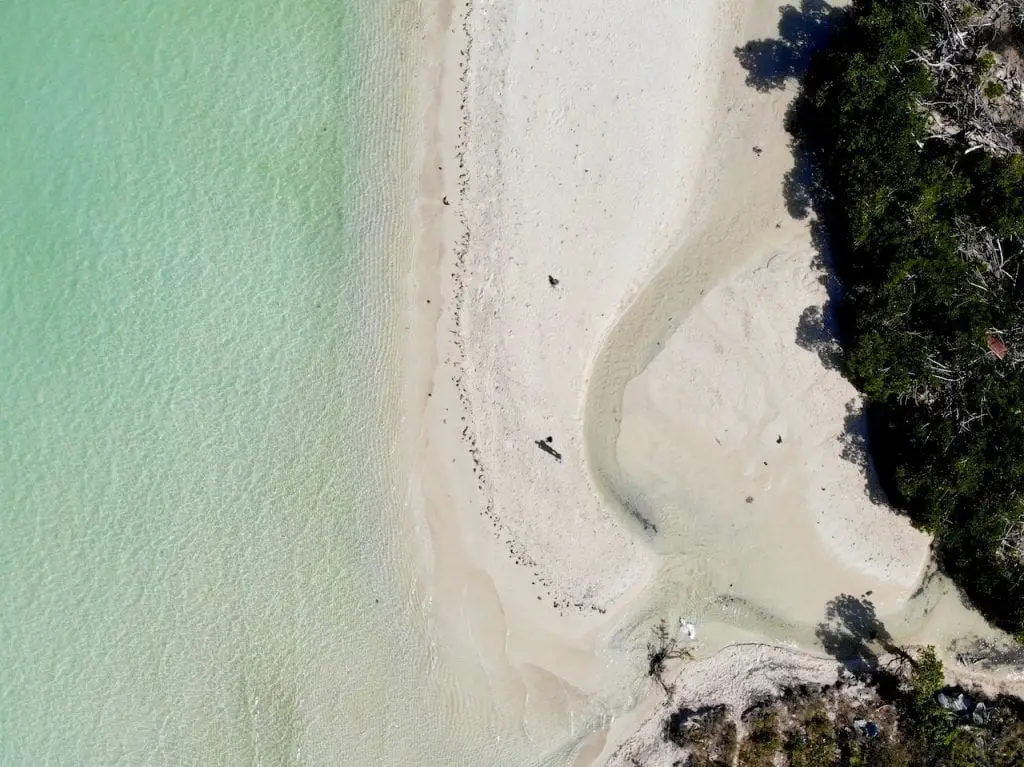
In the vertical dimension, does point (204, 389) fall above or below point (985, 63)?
below

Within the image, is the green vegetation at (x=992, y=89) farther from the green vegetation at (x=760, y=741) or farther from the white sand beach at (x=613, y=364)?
the green vegetation at (x=760, y=741)

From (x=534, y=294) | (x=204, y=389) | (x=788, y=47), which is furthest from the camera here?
(x=204, y=389)

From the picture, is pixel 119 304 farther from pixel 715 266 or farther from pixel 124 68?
pixel 715 266

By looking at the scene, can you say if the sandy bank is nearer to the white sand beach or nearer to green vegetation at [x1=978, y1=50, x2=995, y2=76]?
the white sand beach

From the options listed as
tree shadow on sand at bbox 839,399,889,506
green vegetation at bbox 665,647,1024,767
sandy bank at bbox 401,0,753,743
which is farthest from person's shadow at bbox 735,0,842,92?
green vegetation at bbox 665,647,1024,767

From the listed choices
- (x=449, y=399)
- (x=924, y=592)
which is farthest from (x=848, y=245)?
(x=449, y=399)

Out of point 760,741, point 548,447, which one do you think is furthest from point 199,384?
point 760,741

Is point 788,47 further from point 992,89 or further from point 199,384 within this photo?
point 199,384
